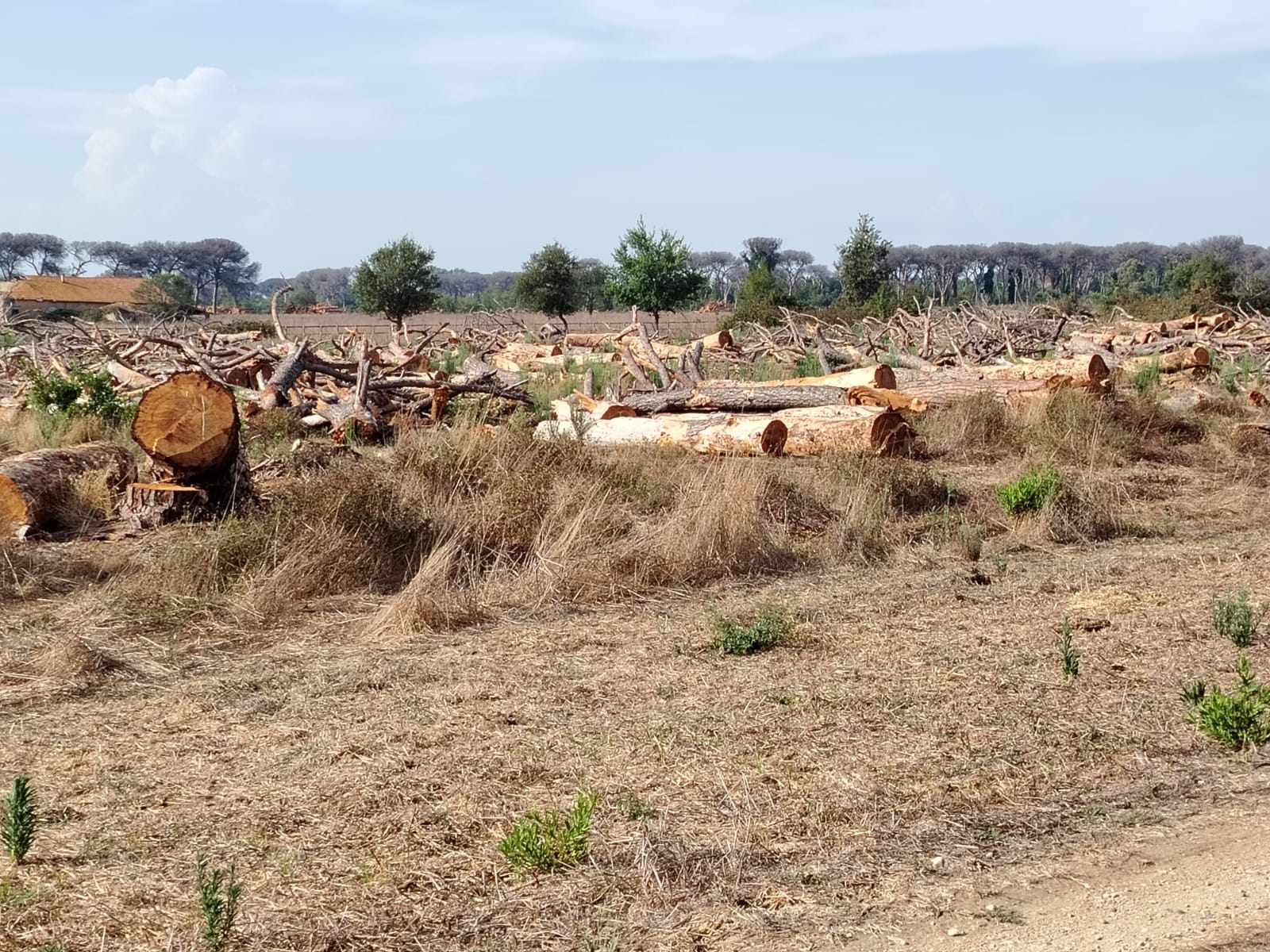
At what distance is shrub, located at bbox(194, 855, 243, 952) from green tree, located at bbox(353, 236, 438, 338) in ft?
108

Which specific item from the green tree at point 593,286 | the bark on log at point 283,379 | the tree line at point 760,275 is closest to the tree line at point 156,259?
the tree line at point 760,275

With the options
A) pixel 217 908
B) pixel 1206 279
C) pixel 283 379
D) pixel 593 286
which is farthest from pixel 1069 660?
pixel 593 286

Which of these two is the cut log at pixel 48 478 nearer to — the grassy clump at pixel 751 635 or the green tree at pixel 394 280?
the grassy clump at pixel 751 635

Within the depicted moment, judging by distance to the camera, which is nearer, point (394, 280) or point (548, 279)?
point (394, 280)

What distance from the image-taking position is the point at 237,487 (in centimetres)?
871

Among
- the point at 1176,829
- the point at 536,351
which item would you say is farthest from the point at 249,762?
the point at 536,351

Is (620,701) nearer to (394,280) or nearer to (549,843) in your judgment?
(549,843)

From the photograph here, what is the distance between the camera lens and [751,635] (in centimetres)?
632

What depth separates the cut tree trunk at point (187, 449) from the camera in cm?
835

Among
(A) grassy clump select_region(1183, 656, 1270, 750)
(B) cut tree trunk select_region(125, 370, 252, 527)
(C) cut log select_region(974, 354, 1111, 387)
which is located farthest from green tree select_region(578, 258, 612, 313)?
(A) grassy clump select_region(1183, 656, 1270, 750)

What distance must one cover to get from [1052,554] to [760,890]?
569 centimetres

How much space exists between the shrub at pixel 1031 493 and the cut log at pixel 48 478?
6.56 m

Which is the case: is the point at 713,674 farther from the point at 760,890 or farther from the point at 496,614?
the point at 760,890

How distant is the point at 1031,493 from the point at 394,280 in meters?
28.7
